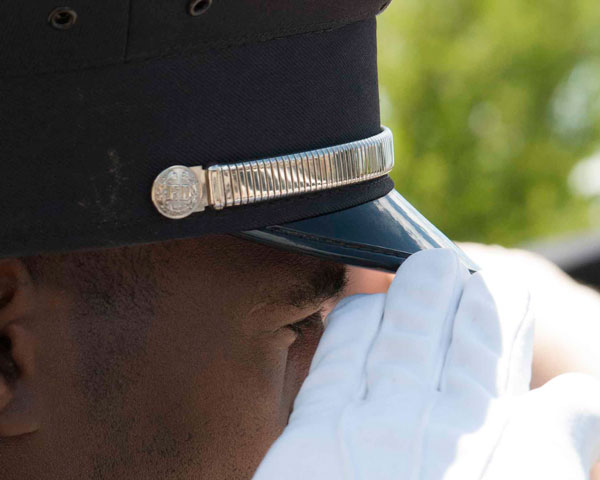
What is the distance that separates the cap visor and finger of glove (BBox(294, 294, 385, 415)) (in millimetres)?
60

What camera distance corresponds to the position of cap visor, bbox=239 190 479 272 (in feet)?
4.07

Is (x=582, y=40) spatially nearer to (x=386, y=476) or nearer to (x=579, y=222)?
(x=579, y=222)

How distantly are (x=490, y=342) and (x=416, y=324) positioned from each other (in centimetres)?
Answer: 9

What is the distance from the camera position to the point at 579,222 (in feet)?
18.5

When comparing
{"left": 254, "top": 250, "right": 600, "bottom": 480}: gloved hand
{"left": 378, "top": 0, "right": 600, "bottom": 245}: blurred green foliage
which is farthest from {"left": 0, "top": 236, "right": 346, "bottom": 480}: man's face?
{"left": 378, "top": 0, "right": 600, "bottom": 245}: blurred green foliage

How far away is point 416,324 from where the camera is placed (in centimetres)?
125

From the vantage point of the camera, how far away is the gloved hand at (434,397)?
113 centimetres

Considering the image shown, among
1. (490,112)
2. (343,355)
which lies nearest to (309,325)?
(343,355)

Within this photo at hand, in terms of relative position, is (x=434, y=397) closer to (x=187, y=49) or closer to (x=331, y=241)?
(x=331, y=241)

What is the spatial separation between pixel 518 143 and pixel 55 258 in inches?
185

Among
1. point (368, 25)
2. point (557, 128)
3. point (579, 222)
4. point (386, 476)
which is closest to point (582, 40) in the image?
point (557, 128)

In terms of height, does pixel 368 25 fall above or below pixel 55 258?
above

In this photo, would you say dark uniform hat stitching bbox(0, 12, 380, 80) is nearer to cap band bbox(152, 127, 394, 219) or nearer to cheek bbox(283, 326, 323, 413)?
cap band bbox(152, 127, 394, 219)

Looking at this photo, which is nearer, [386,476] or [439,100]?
[386,476]
